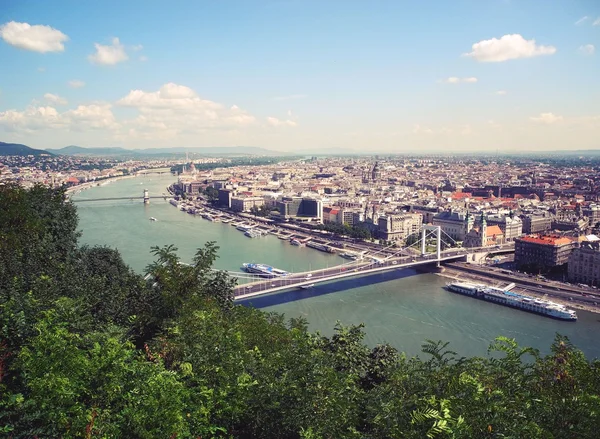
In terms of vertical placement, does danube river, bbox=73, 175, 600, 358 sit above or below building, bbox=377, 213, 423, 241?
below

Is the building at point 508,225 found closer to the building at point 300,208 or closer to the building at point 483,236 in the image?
the building at point 483,236

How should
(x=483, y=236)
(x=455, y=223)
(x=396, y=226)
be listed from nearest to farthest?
(x=483, y=236)
(x=455, y=223)
(x=396, y=226)

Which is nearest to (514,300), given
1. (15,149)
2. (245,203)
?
(245,203)

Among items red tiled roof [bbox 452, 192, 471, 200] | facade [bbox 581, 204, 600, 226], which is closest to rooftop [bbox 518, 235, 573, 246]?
A: facade [bbox 581, 204, 600, 226]

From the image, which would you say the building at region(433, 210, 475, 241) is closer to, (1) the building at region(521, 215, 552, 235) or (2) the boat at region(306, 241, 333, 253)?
(1) the building at region(521, 215, 552, 235)

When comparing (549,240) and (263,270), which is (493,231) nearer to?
(549,240)
